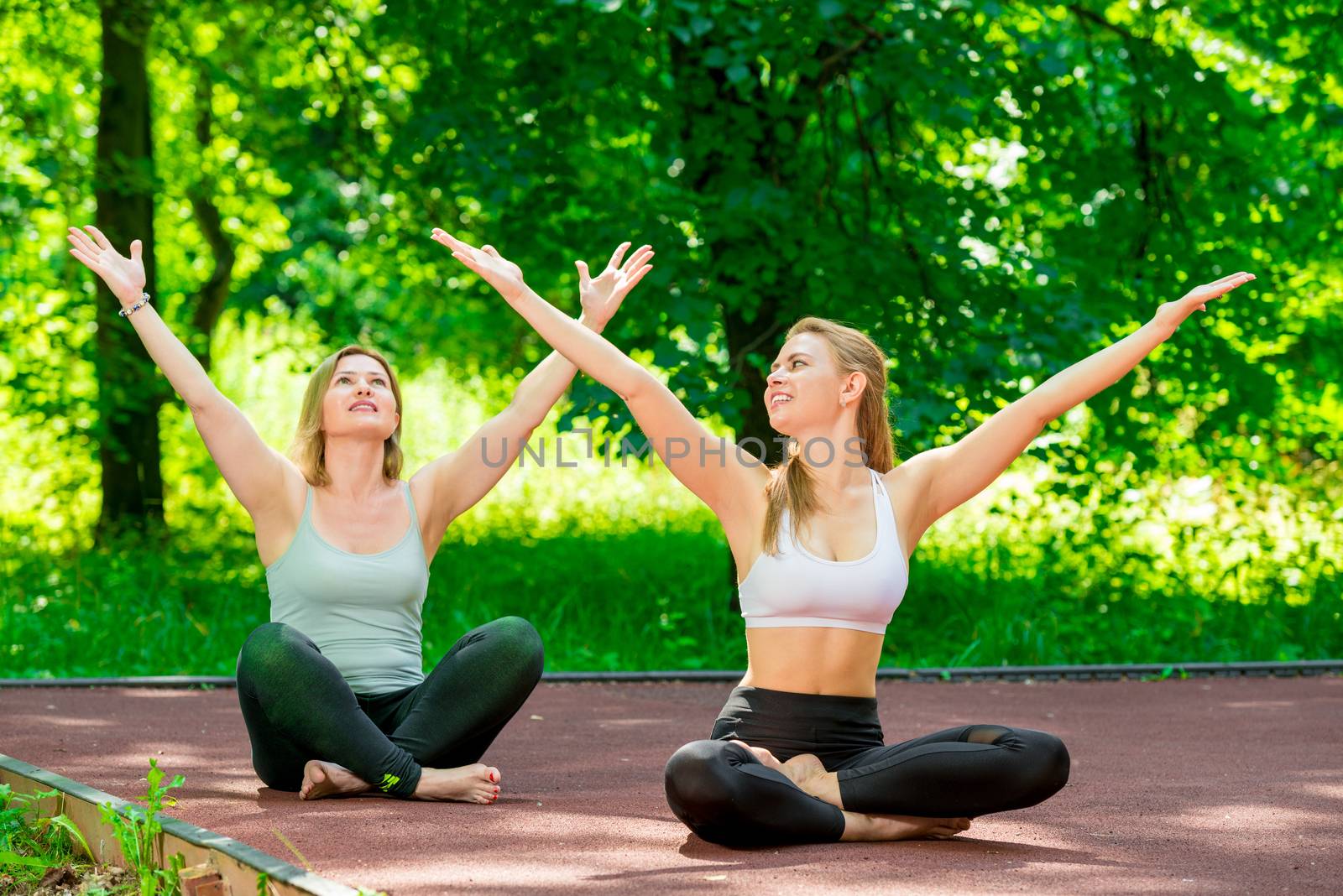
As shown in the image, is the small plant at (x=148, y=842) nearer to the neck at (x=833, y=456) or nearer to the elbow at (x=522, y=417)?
the elbow at (x=522, y=417)

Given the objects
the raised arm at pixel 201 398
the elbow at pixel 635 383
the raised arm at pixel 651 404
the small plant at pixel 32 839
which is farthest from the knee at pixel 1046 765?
the small plant at pixel 32 839

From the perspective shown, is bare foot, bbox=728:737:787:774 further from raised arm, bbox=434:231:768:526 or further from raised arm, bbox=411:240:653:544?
raised arm, bbox=411:240:653:544

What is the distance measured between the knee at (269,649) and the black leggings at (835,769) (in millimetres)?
1203

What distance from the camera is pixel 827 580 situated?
11.9ft

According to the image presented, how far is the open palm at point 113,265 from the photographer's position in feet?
13.7

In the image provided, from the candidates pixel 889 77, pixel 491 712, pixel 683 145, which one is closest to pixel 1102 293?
pixel 889 77

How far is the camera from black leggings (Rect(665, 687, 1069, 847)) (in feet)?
11.2

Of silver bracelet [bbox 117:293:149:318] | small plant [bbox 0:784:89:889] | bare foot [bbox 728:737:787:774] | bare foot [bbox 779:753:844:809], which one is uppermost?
silver bracelet [bbox 117:293:149:318]

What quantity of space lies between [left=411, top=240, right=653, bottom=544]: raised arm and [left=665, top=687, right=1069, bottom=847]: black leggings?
1208 millimetres

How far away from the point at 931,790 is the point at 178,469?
12.9m

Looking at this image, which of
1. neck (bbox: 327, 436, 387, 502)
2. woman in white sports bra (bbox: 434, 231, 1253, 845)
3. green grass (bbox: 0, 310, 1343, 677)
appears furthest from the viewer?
green grass (bbox: 0, 310, 1343, 677)

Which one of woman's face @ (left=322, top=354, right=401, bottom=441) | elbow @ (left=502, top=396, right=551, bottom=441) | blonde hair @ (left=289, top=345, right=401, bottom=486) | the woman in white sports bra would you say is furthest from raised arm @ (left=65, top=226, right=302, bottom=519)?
the woman in white sports bra

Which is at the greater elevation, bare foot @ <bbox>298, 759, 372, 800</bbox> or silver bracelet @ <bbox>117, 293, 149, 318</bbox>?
silver bracelet @ <bbox>117, 293, 149, 318</bbox>

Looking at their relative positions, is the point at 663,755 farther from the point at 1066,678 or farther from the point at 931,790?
the point at 1066,678
